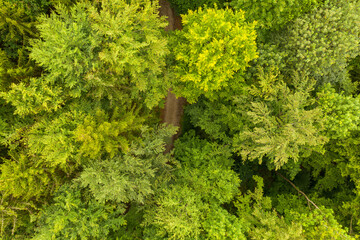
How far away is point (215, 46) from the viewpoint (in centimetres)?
1058

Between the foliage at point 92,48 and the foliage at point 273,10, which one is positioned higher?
the foliage at point 273,10

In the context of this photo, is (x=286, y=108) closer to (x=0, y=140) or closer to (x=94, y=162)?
(x=94, y=162)

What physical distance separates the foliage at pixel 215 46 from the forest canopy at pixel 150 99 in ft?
0.25

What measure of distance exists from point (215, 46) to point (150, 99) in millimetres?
4690

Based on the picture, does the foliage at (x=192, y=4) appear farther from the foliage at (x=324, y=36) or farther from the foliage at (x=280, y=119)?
the foliage at (x=280, y=119)

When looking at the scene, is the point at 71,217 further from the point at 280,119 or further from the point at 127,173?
the point at 280,119

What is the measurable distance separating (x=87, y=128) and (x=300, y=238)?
11.8 m

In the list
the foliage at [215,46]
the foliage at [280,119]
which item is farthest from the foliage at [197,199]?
the foliage at [215,46]

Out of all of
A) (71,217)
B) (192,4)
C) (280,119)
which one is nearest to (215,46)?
(280,119)

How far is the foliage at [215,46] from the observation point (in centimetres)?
1057

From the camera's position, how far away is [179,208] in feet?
39.4

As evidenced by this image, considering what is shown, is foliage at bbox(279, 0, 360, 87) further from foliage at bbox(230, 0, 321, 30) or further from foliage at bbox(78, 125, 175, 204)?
foliage at bbox(78, 125, 175, 204)

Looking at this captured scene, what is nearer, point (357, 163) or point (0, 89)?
point (0, 89)

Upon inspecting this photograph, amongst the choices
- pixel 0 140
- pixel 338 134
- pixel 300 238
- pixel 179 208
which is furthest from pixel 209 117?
pixel 0 140
